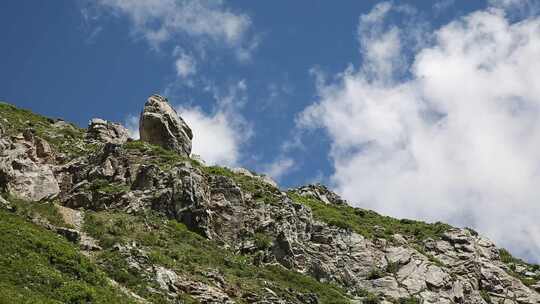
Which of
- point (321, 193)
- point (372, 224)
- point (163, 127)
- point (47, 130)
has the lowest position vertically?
point (372, 224)

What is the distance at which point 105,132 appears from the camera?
241 feet

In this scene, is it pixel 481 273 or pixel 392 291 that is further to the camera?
pixel 481 273

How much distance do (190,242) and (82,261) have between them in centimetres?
1368

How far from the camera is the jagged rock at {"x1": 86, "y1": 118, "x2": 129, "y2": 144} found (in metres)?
72.2

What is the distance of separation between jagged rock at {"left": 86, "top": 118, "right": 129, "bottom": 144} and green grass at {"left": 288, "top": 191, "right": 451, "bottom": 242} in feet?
68.9

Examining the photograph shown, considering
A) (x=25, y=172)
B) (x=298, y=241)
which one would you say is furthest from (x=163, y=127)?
(x=298, y=241)

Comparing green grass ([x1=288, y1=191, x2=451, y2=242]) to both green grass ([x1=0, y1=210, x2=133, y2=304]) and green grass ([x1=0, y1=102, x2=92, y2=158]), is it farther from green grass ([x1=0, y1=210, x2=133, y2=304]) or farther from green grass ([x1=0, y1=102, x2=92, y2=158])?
green grass ([x1=0, y1=210, x2=133, y2=304])

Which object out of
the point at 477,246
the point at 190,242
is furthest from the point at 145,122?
the point at 477,246

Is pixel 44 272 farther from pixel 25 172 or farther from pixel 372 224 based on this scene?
pixel 372 224

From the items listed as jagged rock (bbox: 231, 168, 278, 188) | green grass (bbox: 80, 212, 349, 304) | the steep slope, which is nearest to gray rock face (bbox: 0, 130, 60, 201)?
the steep slope

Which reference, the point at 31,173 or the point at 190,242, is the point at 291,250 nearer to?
the point at 190,242

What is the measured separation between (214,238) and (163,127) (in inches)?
948

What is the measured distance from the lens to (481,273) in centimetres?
6325

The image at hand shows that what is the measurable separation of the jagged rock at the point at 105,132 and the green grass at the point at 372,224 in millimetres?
20988
